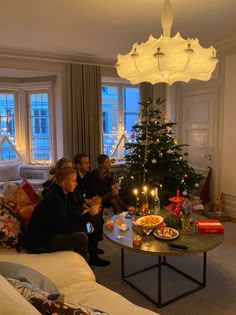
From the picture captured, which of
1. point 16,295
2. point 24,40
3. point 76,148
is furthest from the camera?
point 76,148

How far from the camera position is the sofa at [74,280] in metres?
1.61

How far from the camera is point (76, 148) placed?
5004 millimetres

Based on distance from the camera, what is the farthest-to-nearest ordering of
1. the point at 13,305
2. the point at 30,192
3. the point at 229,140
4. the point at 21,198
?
the point at 229,140 < the point at 30,192 < the point at 21,198 < the point at 13,305

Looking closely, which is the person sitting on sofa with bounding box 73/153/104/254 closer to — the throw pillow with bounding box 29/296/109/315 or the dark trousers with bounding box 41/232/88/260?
the dark trousers with bounding box 41/232/88/260

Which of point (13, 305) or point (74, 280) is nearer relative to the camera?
point (13, 305)

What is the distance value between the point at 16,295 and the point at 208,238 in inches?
70.0

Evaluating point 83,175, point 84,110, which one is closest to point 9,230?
point 83,175

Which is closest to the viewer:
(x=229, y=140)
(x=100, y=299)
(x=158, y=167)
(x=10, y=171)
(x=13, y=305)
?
(x=13, y=305)

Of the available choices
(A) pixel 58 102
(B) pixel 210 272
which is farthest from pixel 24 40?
(B) pixel 210 272

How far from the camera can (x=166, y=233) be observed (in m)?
2.39

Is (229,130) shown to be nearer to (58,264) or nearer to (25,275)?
(58,264)

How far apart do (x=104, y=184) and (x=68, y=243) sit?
1528mm

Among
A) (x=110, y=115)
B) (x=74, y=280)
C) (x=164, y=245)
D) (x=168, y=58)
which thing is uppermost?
(x=168, y=58)

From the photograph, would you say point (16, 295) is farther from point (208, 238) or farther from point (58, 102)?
point (58, 102)
